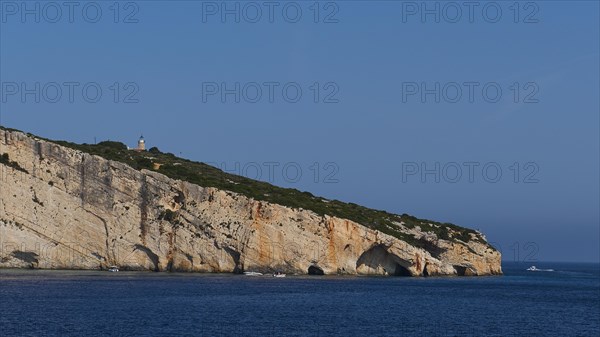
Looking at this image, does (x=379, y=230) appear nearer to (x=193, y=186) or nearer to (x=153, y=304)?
(x=193, y=186)

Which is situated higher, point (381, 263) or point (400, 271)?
point (381, 263)

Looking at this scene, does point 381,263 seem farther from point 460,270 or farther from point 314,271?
point 460,270

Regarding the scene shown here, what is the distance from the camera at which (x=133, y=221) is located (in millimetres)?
85375

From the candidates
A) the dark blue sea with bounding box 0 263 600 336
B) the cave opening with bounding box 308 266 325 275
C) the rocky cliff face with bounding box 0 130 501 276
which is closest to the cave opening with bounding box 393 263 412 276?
the cave opening with bounding box 308 266 325 275

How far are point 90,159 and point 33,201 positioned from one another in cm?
681

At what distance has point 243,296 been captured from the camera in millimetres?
62750

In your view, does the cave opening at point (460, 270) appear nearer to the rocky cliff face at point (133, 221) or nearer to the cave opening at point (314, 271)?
the cave opening at point (314, 271)

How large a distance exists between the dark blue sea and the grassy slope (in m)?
11.8

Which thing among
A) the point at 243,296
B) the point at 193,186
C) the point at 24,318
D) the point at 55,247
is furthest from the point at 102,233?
the point at 24,318

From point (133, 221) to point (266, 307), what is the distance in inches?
1278

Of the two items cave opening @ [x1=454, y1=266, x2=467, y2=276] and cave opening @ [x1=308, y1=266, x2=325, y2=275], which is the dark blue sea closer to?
cave opening @ [x1=308, y1=266, x2=325, y2=275]

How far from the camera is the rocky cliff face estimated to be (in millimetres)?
83438

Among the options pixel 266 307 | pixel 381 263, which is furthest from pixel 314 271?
pixel 266 307

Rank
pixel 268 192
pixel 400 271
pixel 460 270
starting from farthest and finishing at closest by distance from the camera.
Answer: pixel 460 270 < pixel 400 271 < pixel 268 192
